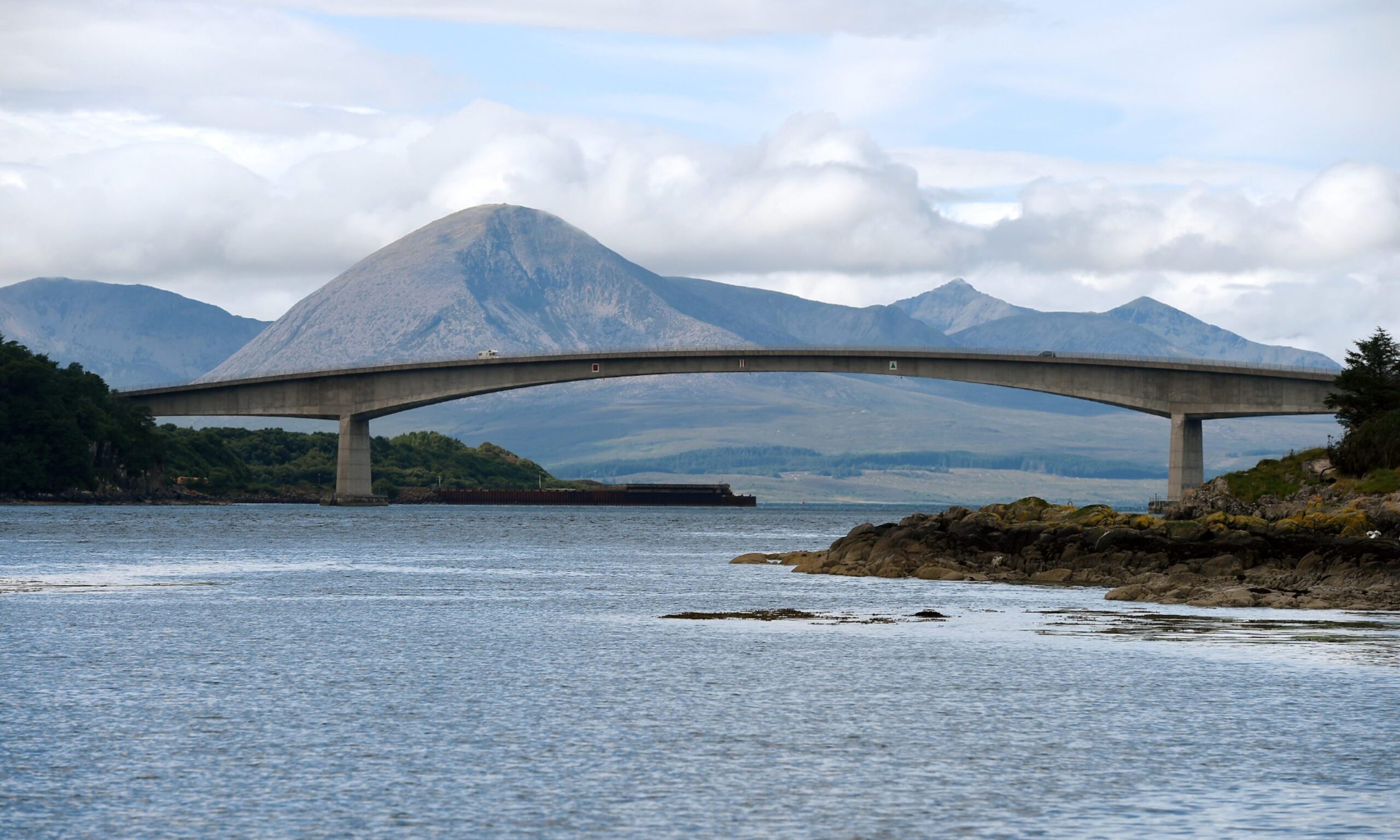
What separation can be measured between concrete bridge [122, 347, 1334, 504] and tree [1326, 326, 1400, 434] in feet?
91.0

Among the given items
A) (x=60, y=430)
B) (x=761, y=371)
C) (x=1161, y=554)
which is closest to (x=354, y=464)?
(x=60, y=430)

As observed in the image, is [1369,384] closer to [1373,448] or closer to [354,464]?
[1373,448]

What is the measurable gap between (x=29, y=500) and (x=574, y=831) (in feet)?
501

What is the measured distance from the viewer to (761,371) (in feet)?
493

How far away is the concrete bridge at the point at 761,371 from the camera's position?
→ 134 m

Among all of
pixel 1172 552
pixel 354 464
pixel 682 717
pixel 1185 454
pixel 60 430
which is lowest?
pixel 682 717

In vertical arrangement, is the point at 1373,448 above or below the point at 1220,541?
above

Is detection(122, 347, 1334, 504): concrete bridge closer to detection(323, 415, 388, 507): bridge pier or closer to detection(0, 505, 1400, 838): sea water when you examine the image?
detection(323, 415, 388, 507): bridge pier

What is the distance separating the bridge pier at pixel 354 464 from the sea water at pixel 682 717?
10466 centimetres

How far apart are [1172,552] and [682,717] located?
37.6m

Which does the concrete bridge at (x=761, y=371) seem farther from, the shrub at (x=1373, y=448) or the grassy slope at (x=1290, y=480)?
the shrub at (x=1373, y=448)

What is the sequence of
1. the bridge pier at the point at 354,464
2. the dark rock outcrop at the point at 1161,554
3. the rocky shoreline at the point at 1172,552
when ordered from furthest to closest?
the bridge pier at the point at 354,464 < the rocky shoreline at the point at 1172,552 < the dark rock outcrop at the point at 1161,554

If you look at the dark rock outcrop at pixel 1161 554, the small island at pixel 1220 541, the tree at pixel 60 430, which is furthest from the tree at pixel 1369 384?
the tree at pixel 60 430

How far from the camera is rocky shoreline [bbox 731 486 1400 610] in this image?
181ft
